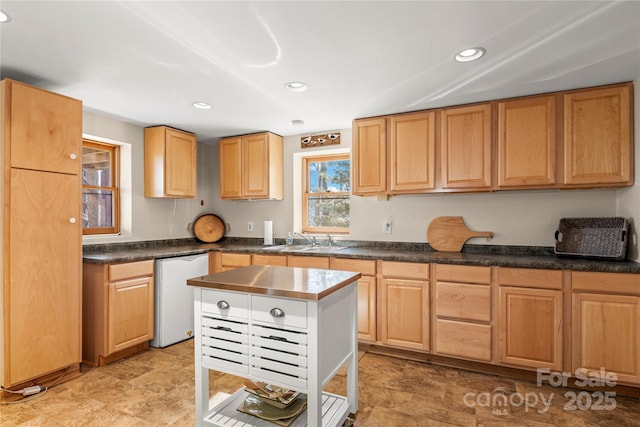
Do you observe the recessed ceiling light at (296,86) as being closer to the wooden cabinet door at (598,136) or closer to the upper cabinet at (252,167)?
the upper cabinet at (252,167)

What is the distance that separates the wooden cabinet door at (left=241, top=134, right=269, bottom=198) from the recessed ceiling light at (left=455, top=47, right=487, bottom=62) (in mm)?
2368

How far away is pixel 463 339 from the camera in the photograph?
2768 millimetres

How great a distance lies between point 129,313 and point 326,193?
2380 millimetres

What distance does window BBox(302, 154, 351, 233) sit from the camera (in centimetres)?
405

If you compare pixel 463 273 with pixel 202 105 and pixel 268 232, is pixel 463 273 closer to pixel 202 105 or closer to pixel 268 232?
pixel 268 232

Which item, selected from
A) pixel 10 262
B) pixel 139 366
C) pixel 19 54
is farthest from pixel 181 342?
pixel 19 54

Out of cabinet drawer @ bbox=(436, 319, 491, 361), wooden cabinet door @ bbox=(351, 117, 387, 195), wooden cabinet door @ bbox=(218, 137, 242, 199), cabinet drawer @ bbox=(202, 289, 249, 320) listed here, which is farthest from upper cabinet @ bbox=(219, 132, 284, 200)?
cabinet drawer @ bbox=(436, 319, 491, 361)

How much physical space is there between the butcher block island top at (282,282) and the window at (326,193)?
1.96 m

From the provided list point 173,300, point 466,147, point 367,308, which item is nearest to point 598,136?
point 466,147

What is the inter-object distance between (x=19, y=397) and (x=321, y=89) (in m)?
3.04

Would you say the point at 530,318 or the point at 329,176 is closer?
the point at 530,318

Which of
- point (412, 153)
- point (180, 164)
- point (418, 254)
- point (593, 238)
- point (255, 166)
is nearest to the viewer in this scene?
point (593, 238)

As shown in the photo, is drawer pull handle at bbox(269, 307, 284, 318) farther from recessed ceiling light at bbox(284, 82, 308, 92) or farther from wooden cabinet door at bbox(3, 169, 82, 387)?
wooden cabinet door at bbox(3, 169, 82, 387)

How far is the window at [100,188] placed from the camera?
3.39 meters
